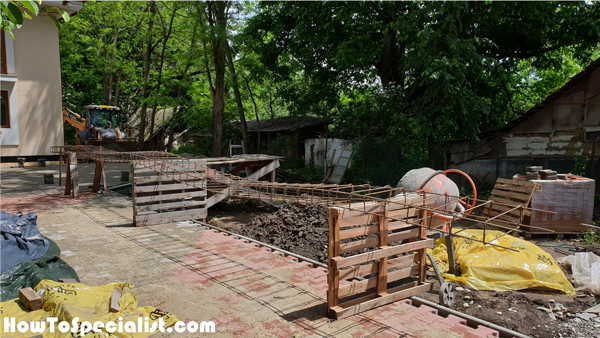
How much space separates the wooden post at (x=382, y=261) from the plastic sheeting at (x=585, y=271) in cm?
313

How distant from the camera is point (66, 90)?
1187 inches

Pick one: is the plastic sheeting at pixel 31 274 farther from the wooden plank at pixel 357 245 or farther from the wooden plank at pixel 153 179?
the wooden plank at pixel 357 245

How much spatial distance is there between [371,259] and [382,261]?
287mm

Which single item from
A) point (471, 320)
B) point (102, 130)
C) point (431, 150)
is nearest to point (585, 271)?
point (471, 320)

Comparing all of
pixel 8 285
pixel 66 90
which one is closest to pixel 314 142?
pixel 8 285

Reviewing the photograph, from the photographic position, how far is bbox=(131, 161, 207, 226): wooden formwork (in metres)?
9.38

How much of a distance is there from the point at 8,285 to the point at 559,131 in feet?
47.3

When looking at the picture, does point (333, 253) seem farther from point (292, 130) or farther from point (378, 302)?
point (292, 130)

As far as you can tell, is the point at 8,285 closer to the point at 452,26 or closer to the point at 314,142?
the point at 452,26

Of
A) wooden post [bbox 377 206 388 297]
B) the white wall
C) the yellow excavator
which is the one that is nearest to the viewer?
wooden post [bbox 377 206 388 297]

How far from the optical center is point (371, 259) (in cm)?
497

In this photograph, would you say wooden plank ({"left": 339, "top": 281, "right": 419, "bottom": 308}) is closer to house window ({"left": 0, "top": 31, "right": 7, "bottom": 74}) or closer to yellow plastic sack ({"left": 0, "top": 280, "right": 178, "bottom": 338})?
yellow plastic sack ({"left": 0, "top": 280, "right": 178, "bottom": 338})

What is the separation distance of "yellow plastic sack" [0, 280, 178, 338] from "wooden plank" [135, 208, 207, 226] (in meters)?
4.41

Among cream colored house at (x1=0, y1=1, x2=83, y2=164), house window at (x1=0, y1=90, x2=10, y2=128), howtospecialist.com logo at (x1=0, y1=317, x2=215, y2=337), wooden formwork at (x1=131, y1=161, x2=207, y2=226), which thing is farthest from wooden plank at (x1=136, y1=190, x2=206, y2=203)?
house window at (x1=0, y1=90, x2=10, y2=128)
